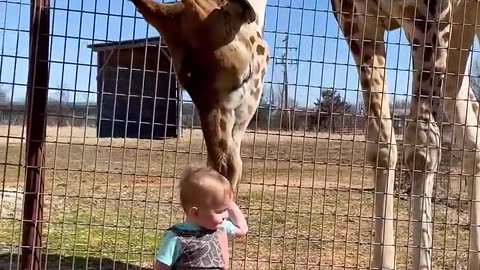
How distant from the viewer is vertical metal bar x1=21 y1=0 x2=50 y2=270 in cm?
300

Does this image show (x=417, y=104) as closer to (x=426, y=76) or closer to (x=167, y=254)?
(x=426, y=76)

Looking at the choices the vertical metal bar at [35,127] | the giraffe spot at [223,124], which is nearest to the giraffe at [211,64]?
the giraffe spot at [223,124]

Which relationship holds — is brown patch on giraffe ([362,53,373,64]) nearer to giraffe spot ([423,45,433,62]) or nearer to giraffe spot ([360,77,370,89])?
giraffe spot ([360,77,370,89])

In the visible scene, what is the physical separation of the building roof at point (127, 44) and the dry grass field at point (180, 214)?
341mm

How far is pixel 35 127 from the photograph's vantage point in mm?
3021

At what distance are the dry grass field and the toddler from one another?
0.70 meters

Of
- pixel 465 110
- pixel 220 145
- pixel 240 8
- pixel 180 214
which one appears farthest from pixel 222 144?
pixel 180 214

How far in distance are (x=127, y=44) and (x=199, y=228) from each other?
4.08 ft

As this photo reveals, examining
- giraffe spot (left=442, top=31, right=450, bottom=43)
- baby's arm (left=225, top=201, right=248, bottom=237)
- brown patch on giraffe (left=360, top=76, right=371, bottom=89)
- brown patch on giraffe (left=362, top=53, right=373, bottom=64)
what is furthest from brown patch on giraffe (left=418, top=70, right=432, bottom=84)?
baby's arm (left=225, top=201, right=248, bottom=237)

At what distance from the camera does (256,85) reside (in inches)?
122

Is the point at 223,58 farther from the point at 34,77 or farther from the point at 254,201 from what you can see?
the point at 254,201

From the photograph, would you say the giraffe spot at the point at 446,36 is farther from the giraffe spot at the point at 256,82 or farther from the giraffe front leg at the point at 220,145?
the giraffe front leg at the point at 220,145

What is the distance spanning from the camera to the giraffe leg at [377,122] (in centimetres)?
376

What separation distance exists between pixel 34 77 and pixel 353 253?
2243 millimetres
